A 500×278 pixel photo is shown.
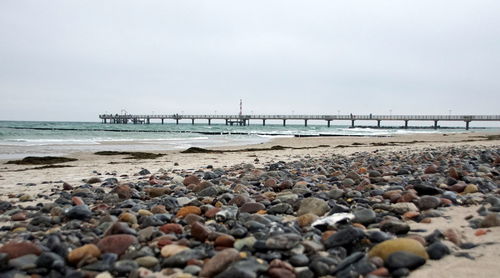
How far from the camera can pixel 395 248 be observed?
2.23 meters

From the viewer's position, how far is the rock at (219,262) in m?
2.07

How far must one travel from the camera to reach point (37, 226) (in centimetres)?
317

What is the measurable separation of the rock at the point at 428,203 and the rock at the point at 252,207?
143 cm

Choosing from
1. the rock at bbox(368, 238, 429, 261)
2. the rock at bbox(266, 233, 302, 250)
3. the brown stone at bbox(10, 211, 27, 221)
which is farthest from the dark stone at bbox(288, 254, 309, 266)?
the brown stone at bbox(10, 211, 27, 221)

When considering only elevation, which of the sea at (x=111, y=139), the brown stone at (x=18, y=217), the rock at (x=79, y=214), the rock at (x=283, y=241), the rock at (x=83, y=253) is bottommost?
the sea at (x=111, y=139)

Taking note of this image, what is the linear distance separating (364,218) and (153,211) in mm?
1847

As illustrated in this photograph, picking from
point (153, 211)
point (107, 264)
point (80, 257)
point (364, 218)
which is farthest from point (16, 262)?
point (364, 218)

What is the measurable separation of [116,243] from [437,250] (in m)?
1.98

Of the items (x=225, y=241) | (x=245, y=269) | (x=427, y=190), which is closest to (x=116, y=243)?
(x=225, y=241)

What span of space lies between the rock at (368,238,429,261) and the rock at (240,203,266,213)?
142 centimetres

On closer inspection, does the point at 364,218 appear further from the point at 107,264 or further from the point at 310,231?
the point at 107,264

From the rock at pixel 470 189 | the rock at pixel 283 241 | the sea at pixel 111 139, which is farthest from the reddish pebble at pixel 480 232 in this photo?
the sea at pixel 111 139

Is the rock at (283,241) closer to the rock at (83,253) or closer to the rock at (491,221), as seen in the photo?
the rock at (83,253)

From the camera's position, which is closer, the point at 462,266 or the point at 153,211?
the point at 462,266
